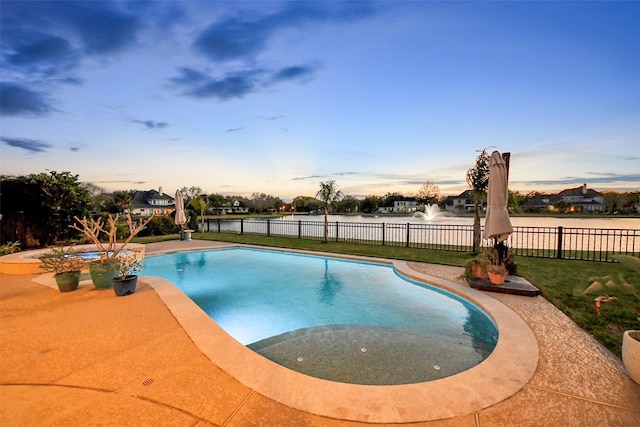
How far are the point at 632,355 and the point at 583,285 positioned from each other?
4145 millimetres

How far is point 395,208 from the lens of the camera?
6462cm

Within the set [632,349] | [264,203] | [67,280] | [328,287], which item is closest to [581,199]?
[264,203]

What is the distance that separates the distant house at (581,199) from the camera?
169 ft

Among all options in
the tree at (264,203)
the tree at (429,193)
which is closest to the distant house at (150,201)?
the tree at (264,203)

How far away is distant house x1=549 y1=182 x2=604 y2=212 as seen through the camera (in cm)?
5138

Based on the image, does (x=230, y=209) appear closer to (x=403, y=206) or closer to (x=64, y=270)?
(x=403, y=206)

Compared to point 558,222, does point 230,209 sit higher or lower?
higher

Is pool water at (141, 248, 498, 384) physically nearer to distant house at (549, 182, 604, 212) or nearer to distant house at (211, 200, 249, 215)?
distant house at (211, 200, 249, 215)

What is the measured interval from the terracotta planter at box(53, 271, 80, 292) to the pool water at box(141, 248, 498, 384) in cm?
228

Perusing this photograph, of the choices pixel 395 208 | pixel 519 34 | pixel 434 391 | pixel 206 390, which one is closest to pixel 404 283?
pixel 434 391

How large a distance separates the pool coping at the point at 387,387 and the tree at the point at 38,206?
1244 cm

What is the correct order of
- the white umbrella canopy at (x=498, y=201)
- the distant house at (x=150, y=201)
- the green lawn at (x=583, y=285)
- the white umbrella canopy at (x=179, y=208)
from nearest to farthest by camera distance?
the green lawn at (x=583, y=285), the white umbrella canopy at (x=498, y=201), the white umbrella canopy at (x=179, y=208), the distant house at (x=150, y=201)

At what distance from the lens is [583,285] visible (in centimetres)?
579

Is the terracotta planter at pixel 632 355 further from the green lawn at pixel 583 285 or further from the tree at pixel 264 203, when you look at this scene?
the tree at pixel 264 203
